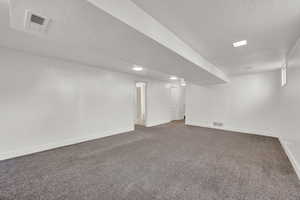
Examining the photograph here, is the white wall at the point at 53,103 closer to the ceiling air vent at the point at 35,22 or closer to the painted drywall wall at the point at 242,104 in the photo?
the ceiling air vent at the point at 35,22

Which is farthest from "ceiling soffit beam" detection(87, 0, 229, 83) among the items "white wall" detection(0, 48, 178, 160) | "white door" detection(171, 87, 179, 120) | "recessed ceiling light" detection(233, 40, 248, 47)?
"white door" detection(171, 87, 179, 120)

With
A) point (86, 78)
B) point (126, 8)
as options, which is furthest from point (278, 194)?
point (86, 78)

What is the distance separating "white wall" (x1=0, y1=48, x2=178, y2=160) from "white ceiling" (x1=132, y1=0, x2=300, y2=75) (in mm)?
2978

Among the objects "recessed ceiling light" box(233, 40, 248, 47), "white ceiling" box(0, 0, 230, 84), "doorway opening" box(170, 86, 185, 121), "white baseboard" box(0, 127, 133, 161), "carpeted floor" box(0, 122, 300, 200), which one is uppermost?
"recessed ceiling light" box(233, 40, 248, 47)

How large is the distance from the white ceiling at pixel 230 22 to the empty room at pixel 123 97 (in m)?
0.02

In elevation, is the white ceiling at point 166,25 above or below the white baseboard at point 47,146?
above

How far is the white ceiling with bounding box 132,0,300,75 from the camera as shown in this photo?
1.42m

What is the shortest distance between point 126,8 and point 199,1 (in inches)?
31.2

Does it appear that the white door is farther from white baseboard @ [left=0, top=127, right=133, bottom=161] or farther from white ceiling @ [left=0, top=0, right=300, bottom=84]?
white ceiling @ [left=0, top=0, right=300, bottom=84]

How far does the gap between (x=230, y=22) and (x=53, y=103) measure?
402 cm

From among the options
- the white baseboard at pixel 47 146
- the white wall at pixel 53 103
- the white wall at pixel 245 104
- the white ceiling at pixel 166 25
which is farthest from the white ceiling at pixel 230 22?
the white baseboard at pixel 47 146

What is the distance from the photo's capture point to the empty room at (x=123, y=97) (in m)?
1.46

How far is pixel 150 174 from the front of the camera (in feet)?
6.75

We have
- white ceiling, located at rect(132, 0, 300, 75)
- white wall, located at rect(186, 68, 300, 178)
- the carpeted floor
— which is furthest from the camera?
white wall, located at rect(186, 68, 300, 178)
